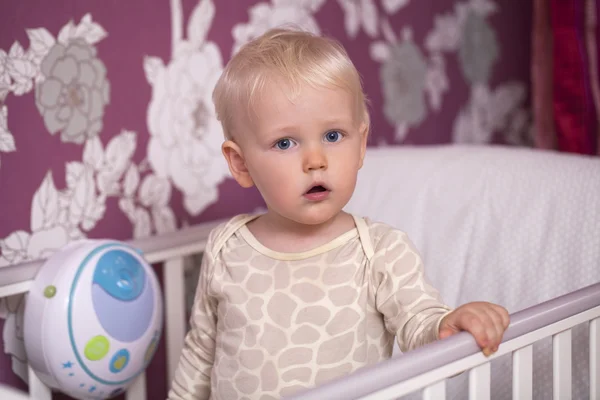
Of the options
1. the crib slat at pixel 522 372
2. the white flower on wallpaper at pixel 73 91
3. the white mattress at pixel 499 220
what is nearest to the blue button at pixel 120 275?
the white flower on wallpaper at pixel 73 91

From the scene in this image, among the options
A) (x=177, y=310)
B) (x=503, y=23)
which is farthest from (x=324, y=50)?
(x=503, y=23)

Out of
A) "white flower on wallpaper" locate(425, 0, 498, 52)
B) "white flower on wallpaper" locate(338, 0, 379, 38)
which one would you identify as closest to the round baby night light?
"white flower on wallpaper" locate(338, 0, 379, 38)

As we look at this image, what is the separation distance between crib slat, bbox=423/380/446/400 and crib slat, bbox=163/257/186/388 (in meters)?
0.64

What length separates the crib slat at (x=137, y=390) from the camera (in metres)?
1.26

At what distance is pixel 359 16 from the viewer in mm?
1696

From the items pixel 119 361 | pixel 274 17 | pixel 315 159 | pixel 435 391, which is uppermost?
pixel 274 17

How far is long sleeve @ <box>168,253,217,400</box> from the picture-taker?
3.46 ft

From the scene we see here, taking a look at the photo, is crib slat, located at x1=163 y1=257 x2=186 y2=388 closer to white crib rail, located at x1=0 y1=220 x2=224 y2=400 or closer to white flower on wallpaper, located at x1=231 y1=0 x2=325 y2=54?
white crib rail, located at x1=0 y1=220 x2=224 y2=400

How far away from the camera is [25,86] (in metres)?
1.18

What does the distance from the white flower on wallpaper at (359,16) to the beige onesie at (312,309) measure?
31.2 inches

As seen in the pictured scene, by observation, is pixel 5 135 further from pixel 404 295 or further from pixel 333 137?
pixel 404 295

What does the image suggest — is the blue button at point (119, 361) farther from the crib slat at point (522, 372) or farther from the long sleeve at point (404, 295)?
the crib slat at point (522, 372)

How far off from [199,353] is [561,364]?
489mm

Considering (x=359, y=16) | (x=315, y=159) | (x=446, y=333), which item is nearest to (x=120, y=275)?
(x=315, y=159)
